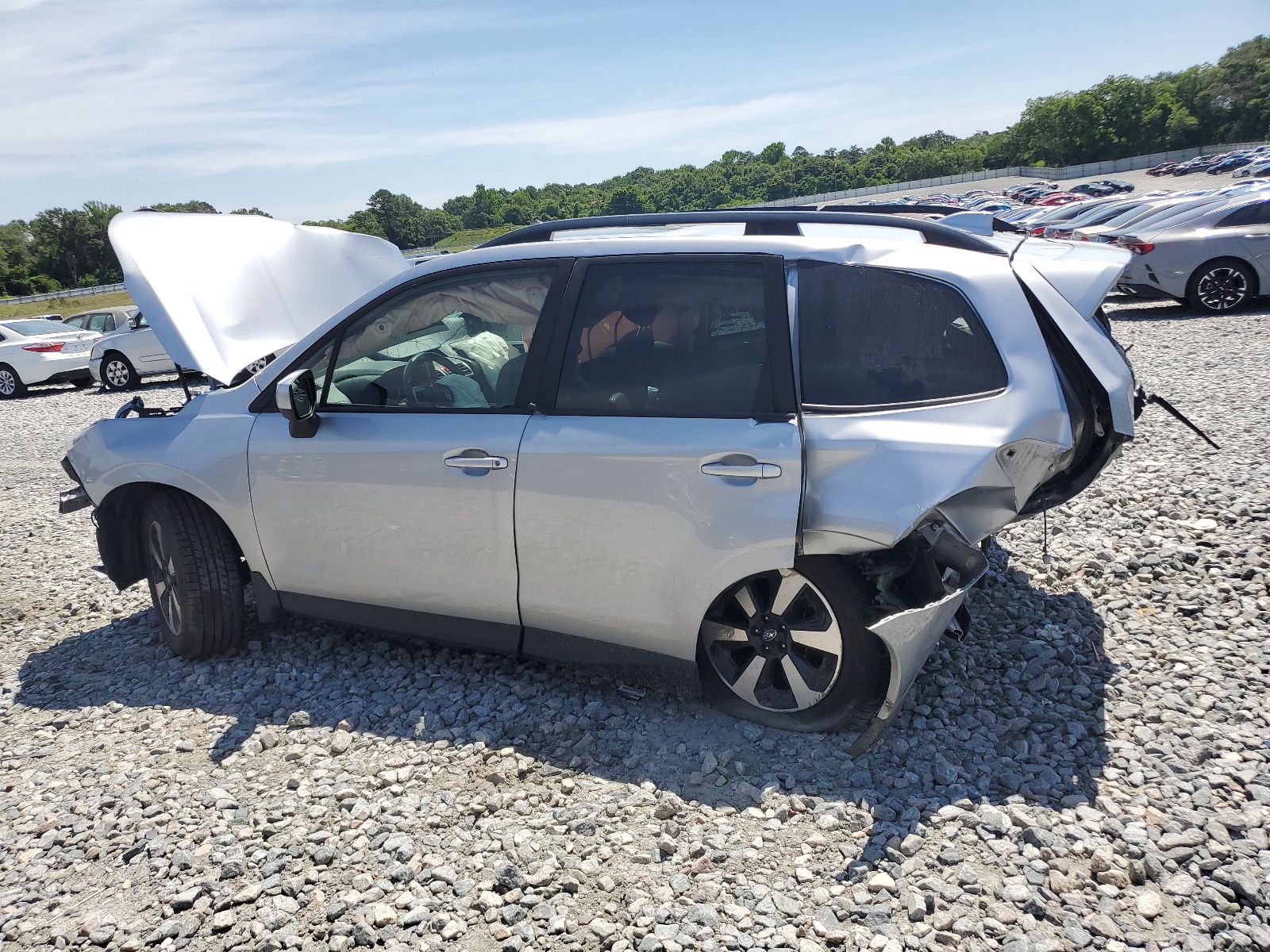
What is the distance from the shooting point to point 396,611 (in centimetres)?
392

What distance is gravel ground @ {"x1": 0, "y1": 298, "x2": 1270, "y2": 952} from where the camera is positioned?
102 inches

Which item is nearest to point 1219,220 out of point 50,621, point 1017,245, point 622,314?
point 1017,245

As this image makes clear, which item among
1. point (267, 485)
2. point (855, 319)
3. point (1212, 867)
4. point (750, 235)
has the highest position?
point (750, 235)

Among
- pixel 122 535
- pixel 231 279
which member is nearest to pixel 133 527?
pixel 122 535

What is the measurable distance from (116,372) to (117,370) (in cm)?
3

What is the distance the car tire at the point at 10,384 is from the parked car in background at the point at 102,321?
179 centimetres

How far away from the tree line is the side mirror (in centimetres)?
7133

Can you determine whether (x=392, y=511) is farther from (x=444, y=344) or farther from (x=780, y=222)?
(x=780, y=222)

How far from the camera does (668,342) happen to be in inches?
135

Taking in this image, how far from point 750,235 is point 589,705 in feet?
6.31

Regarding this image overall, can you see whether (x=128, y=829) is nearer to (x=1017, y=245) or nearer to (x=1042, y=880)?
(x=1042, y=880)

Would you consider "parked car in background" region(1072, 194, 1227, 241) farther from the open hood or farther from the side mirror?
the side mirror

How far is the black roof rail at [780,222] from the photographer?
140 inches

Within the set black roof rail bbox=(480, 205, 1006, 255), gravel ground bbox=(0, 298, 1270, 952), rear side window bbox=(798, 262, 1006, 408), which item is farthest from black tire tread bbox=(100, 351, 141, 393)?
rear side window bbox=(798, 262, 1006, 408)
